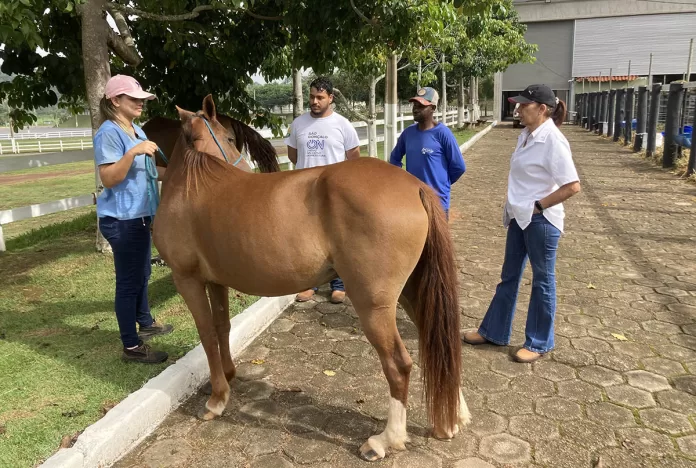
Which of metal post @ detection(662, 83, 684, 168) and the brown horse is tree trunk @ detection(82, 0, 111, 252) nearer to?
the brown horse

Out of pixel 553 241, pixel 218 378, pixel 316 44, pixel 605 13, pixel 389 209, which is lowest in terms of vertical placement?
pixel 218 378

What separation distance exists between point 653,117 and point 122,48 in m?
13.9

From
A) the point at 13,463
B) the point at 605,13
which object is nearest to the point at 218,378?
the point at 13,463

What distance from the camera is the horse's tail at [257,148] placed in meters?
3.74

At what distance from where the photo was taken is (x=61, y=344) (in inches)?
145

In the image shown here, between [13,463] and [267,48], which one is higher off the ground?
[267,48]

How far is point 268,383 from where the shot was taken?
332 centimetres

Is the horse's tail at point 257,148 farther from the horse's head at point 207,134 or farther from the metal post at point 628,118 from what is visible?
the metal post at point 628,118

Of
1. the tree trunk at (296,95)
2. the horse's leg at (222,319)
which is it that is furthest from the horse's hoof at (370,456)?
the tree trunk at (296,95)

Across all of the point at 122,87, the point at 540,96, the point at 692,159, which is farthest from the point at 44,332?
the point at 692,159

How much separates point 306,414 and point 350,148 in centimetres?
241

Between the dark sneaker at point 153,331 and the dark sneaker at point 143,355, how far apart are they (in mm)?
316

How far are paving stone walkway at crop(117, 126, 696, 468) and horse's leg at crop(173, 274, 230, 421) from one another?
97 millimetres

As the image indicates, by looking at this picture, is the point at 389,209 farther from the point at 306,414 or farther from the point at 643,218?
the point at 643,218
